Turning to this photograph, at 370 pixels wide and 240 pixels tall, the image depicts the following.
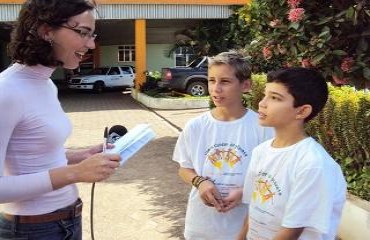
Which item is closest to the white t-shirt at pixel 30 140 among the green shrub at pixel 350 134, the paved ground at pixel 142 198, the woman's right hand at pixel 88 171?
the woman's right hand at pixel 88 171

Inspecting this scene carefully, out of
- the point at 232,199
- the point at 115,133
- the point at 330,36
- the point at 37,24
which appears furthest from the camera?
the point at 330,36

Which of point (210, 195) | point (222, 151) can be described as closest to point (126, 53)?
point (222, 151)

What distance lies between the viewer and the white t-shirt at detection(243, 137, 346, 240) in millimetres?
2004

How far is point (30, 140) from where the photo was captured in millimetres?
1940

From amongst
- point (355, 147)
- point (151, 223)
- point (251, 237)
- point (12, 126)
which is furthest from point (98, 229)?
point (12, 126)

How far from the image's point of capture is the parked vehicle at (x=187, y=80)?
19.0 metres

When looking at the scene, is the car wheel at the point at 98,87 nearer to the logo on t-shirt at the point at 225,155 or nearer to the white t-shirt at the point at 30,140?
the logo on t-shirt at the point at 225,155

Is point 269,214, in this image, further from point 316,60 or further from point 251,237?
point 316,60

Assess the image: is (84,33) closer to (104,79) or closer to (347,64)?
(347,64)

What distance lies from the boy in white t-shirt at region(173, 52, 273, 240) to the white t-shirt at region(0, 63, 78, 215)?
787mm

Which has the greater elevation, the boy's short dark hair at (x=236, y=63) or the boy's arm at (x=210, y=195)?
the boy's short dark hair at (x=236, y=63)

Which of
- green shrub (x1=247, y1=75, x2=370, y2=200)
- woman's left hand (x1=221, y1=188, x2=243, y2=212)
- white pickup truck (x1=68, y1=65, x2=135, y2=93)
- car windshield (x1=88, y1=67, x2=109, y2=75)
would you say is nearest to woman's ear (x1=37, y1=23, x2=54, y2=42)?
woman's left hand (x1=221, y1=188, x2=243, y2=212)

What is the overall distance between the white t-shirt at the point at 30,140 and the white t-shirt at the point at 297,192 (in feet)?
2.59

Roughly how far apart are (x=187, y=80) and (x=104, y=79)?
8.87 metres
